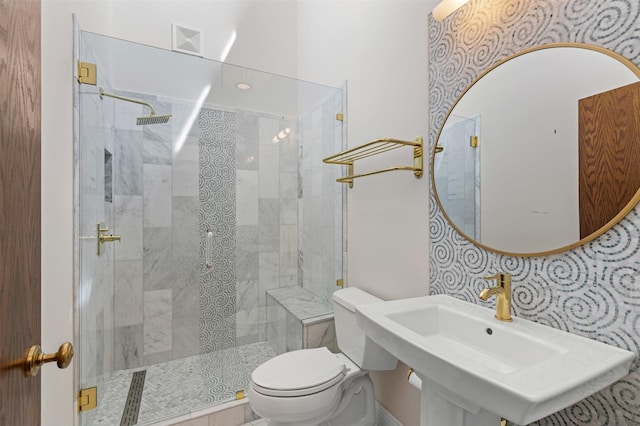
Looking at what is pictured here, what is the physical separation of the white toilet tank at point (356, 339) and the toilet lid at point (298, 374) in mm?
90

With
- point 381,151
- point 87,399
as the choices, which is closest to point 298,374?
point 87,399

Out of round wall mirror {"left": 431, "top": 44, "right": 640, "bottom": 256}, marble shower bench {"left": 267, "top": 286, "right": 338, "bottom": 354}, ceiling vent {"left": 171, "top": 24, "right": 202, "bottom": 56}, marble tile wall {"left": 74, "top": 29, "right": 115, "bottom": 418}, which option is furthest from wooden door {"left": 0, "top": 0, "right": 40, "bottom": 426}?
ceiling vent {"left": 171, "top": 24, "right": 202, "bottom": 56}

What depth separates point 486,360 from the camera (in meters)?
0.97

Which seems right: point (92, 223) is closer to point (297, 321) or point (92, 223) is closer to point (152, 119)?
point (152, 119)

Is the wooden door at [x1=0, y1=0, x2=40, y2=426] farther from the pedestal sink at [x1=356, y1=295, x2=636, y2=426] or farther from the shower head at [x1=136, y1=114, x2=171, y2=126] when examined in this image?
the shower head at [x1=136, y1=114, x2=171, y2=126]

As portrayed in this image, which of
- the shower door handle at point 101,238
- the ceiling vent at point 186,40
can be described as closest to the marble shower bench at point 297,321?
the shower door handle at point 101,238

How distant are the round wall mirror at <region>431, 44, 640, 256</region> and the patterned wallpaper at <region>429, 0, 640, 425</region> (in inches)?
1.5

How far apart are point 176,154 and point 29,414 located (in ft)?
6.23

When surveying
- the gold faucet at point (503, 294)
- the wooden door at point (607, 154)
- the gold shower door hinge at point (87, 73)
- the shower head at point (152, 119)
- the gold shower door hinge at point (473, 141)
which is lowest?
the gold faucet at point (503, 294)

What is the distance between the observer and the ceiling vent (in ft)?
7.88

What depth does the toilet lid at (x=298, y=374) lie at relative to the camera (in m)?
1.34

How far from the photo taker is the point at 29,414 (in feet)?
1.87

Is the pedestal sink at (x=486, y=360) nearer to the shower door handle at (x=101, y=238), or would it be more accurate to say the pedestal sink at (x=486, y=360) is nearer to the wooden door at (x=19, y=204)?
the wooden door at (x=19, y=204)

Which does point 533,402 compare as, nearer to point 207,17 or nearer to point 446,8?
point 446,8
